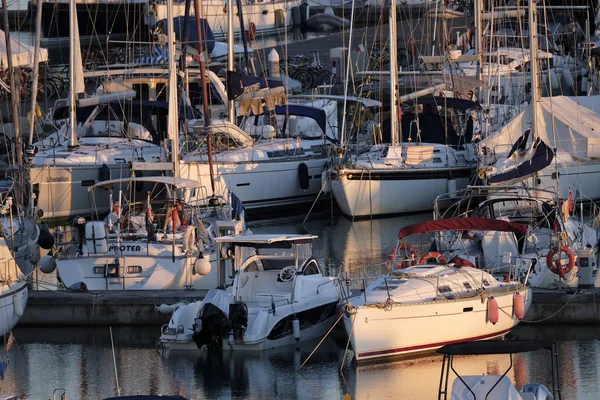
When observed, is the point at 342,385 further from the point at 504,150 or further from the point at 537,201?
the point at 504,150

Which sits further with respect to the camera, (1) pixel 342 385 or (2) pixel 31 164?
(2) pixel 31 164

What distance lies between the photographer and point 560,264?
27.3 metres

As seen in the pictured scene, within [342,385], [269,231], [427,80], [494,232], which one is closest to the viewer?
[342,385]

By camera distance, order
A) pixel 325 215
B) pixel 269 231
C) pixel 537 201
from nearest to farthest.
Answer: pixel 537 201, pixel 269 231, pixel 325 215

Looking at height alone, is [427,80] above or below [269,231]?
above

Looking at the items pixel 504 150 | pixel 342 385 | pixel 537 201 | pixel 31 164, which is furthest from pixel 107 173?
pixel 342 385

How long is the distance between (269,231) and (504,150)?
673cm

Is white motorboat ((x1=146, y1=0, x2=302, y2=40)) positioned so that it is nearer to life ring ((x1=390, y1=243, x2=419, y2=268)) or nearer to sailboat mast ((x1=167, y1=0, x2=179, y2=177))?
sailboat mast ((x1=167, y1=0, x2=179, y2=177))

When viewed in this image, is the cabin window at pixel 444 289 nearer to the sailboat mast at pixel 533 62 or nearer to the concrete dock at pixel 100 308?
the concrete dock at pixel 100 308

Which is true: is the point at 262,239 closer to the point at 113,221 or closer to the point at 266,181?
the point at 113,221

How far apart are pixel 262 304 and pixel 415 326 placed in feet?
9.11

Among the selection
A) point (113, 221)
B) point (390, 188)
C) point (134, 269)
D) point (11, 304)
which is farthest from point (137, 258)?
point (390, 188)

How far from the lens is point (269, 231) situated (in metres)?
39.4

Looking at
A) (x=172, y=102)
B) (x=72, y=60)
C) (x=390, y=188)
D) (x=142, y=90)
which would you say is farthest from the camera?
(x=142, y=90)
